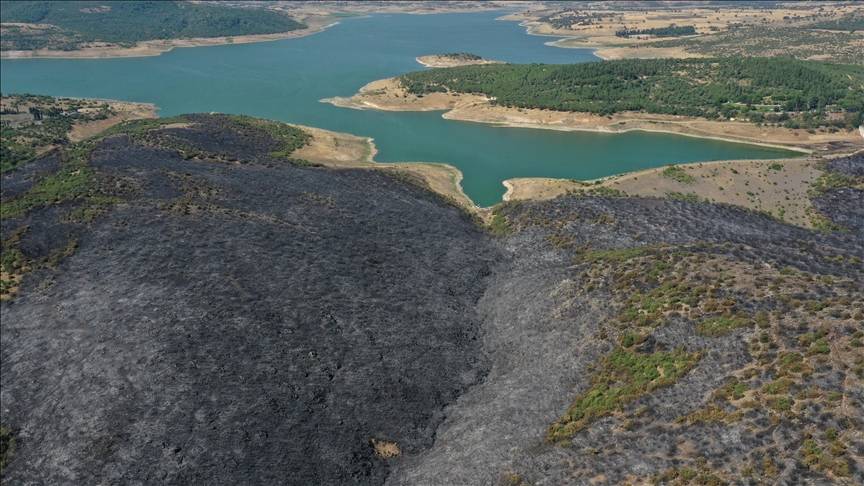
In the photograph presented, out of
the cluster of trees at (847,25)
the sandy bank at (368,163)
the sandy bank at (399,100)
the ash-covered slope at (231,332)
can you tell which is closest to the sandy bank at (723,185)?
the sandy bank at (368,163)

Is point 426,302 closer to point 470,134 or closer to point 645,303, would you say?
point 645,303

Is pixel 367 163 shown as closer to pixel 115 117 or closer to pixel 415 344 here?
pixel 415 344

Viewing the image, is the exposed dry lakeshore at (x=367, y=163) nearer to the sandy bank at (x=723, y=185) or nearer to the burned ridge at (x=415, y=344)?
the sandy bank at (x=723, y=185)

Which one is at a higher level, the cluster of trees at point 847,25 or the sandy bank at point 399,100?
the cluster of trees at point 847,25

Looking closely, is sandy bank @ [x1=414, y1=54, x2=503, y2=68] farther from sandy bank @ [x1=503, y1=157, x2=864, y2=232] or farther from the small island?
sandy bank @ [x1=503, y1=157, x2=864, y2=232]

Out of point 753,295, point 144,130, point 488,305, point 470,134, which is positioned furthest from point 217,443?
point 470,134

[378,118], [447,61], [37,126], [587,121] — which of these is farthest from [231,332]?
[447,61]

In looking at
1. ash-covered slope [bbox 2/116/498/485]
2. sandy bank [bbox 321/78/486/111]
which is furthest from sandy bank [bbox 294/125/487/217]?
sandy bank [bbox 321/78/486/111]
